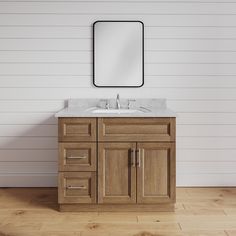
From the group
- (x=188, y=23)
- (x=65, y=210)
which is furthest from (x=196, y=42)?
(x=65, y=210)

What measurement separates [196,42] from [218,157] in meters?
1.12

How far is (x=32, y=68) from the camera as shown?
3701 mm

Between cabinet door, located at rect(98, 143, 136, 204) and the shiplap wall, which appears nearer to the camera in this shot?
cabinet door, located at rect(98, 143, 136, 204)

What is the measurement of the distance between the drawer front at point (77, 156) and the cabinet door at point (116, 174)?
6 cm

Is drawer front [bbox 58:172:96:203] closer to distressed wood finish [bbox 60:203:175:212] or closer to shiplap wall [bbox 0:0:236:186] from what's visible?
distressed wood finish [bbox 60:203:175:212]

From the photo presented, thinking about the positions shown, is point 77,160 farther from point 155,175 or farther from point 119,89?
point 119,89

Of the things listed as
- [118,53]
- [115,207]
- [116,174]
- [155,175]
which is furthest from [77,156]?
[118,53]

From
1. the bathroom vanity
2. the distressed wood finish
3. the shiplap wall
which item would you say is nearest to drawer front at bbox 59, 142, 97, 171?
the bathroom vanity

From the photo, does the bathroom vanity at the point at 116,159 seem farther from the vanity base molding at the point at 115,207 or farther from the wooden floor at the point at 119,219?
the wooden floor at the point at 119,219

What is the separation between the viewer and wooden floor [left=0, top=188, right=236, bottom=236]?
8.69ft

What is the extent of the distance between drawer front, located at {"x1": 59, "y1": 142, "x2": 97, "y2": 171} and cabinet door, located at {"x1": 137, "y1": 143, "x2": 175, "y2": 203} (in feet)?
1.20

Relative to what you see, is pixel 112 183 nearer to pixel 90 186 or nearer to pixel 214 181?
pixel 90 186

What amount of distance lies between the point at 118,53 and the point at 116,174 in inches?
47.6

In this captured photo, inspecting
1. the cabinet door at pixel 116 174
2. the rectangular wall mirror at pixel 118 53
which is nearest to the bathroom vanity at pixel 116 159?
the cabinet door at pixel 116 174
